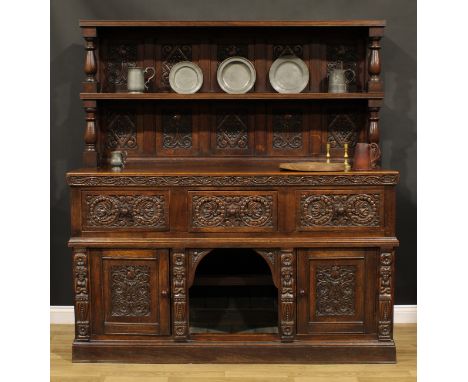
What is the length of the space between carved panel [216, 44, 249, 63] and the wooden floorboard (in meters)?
1.93

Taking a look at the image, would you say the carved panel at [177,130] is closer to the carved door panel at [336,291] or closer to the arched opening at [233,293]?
the arched opening at [233,293]

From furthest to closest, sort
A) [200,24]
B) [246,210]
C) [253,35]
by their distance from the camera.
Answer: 1. [253,35]
2. [200,24]
3. [246,210]

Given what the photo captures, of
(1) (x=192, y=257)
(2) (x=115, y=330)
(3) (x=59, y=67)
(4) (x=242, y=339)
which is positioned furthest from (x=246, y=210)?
(3) (x=59, y=67)

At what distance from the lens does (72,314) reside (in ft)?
14.1

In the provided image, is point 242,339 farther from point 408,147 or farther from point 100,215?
point 408,147

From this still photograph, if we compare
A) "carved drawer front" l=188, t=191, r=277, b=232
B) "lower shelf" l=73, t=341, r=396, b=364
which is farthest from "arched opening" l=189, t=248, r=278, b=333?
"carved drawer front" l=188, t=191, r=277, b=232

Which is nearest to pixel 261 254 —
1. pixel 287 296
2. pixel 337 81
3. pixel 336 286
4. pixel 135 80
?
pixel 287 296

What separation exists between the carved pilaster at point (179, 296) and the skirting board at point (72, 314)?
1.06 metres

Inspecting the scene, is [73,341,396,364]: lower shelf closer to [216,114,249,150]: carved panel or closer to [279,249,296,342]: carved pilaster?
[279,249,296,342]: carved pilaster

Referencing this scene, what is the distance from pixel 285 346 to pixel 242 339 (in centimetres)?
25

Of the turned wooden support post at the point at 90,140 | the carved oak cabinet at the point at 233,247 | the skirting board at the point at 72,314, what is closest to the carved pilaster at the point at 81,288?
the carved oak cabinet at the point at 233,247

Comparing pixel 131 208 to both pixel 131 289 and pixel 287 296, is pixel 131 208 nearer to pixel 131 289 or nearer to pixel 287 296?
pixel 131 289
